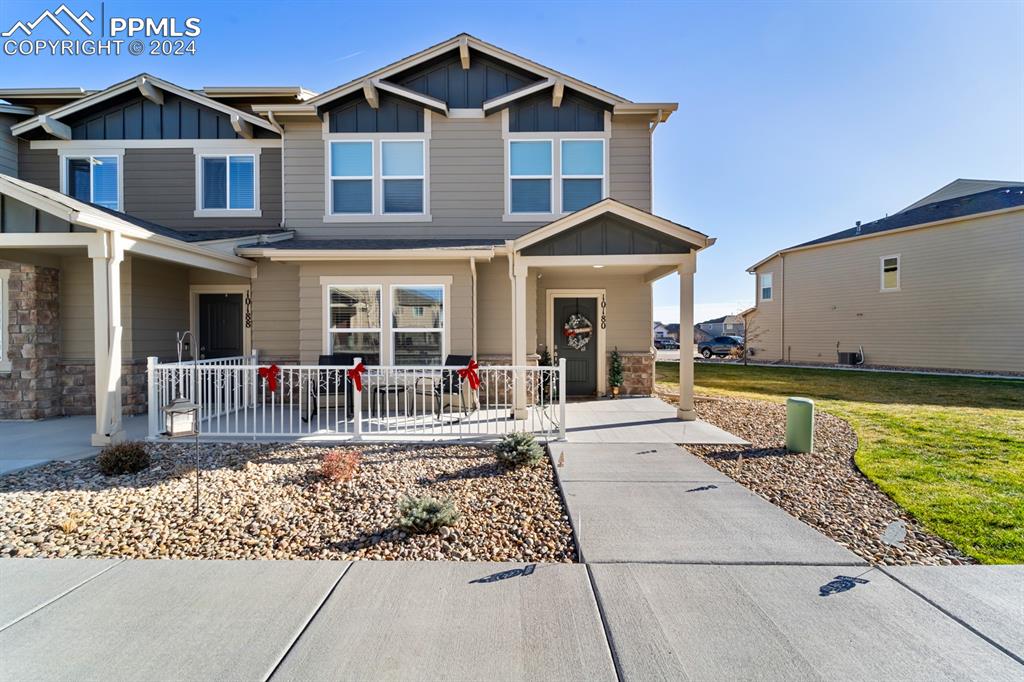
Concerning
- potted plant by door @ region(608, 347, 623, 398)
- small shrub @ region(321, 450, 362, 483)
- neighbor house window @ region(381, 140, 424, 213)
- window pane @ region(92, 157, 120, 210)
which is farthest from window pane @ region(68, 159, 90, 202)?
potted plant by door @ region(608, 347, 623, 398)

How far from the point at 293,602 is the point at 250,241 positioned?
7.99 m

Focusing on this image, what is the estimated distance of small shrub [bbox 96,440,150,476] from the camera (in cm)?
534

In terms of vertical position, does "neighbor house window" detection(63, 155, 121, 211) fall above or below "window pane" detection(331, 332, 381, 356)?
above

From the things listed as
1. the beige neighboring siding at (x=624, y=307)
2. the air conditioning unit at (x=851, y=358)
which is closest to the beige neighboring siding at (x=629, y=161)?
the beige neighboring siding at (x=624, y=307)

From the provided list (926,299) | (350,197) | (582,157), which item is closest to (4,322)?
(350,197)

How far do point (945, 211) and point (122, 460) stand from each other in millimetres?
25648

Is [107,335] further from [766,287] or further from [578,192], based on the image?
[766,287]

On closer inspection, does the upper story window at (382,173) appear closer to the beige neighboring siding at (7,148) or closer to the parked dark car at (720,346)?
the beige neighboring siding at (7,148)

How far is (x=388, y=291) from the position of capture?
905cm

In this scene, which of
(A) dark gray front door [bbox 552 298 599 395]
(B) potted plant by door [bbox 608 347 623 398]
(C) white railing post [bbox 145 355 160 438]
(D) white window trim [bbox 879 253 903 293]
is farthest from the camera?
(D) white window trim [bbox 879 253 903 293]

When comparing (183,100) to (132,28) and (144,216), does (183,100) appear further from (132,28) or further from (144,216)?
(144,216)

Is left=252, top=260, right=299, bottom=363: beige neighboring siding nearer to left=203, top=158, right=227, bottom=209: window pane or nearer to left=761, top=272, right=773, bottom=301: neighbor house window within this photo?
left=203, top=158, right=227, bottom=209: window pane

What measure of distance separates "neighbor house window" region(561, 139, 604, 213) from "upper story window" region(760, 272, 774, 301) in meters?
18.5

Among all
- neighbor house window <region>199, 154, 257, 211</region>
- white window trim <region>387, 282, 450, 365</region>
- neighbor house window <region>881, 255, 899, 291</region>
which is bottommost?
white window trim <region>387, 282, 450, 365</region>
